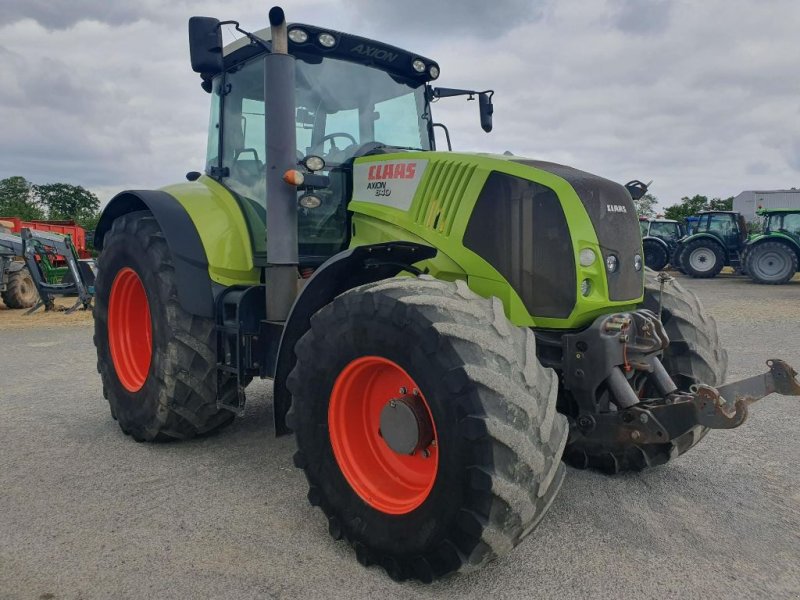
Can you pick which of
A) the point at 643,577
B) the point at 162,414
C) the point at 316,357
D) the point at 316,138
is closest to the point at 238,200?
the point at 316,138

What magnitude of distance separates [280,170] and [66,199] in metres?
71.6

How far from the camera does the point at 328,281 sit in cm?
335

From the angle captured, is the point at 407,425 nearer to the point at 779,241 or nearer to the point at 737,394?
the point at 737,394

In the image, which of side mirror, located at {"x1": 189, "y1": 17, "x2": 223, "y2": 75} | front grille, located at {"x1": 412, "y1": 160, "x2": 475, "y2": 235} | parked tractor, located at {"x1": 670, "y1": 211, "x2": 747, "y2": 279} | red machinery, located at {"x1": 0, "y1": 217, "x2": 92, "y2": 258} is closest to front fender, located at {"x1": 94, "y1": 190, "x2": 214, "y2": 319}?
side mirror, located at {"x1": 189, "y1": 17, "x2": 223, "y2": 75}

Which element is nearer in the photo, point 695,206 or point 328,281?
point 328,281

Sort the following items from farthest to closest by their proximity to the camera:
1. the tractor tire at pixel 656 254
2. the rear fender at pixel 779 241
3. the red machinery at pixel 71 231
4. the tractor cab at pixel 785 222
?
the tractor tire at pixel 656 254, the red machinery at pixel 71 231, the tractor cab at pixel 785 222, the rear fender at pixel 779 241

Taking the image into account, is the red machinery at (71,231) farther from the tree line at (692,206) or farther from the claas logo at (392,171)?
the tree line at (692,206)

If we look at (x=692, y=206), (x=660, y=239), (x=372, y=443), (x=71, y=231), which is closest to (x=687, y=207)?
(x=692, y=206)

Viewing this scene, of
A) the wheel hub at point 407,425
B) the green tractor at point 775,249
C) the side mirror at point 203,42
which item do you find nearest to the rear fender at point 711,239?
the green tractor at point 775,249

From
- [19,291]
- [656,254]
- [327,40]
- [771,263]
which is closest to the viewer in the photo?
[327,40]

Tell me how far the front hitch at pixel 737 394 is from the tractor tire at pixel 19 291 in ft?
51.0

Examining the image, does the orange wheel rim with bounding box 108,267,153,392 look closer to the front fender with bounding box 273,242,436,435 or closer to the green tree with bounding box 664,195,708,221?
the front fender with bounding box 273,242,436,435

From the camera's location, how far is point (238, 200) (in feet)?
13.9

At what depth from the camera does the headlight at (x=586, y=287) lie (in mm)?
3010
